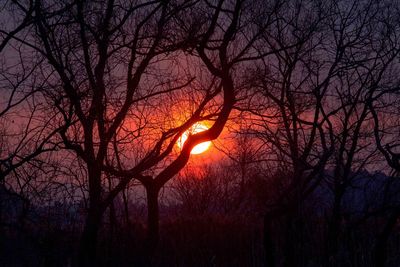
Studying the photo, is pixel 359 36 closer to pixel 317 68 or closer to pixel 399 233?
pixel 317 68

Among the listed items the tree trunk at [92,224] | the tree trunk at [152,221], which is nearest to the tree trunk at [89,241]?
the tree trunk at [92,224]

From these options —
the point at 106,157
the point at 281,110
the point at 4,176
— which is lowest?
the point at 4,176

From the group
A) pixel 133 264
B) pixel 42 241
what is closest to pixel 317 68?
pixel 133 264

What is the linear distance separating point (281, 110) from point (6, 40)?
7.00 m

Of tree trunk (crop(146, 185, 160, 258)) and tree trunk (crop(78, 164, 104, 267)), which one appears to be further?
tree trunk (crop(146, 185, 160, 258))

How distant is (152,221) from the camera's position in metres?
13.2

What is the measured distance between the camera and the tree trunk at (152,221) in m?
12.8

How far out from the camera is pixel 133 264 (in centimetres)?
1235

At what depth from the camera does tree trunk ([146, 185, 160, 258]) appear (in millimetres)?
12766

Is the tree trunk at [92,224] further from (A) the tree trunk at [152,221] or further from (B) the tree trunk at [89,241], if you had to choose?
(A) the tree trunk at [152,221]

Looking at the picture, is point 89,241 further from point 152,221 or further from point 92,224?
point 152,221

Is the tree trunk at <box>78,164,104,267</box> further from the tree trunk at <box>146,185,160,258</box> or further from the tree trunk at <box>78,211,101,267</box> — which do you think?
the tree trunk at <box>146,185,160,258</box>

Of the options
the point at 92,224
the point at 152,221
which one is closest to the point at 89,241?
the point at 92,224

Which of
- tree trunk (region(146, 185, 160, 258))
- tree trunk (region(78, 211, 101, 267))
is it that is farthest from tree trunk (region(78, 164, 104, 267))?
tree trunk (region(146, 185, 160, 258))
